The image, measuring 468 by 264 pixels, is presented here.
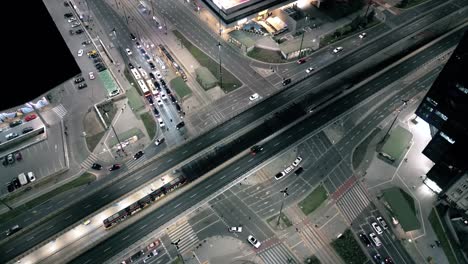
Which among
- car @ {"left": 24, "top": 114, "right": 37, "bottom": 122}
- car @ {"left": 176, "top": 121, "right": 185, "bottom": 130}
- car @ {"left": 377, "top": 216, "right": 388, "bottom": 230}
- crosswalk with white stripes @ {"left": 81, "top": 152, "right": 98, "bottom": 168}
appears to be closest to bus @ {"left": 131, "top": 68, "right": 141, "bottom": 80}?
car @ {"left": 176, "top": 121, "right": 185, "bottom": 130}

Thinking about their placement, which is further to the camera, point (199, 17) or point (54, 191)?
point (199, 17)

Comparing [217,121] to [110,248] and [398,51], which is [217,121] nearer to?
[110,248]

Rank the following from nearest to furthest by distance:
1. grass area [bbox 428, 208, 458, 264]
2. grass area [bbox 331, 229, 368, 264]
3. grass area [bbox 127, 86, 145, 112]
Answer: grass area [bbox 331, 229, 368, 264] < grass area [bbox 428, 208, 458, 264] < grass area [bbox 127, 86, 145, 112]

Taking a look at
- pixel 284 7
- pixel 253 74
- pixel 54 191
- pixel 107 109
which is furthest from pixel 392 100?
pixel 54 191

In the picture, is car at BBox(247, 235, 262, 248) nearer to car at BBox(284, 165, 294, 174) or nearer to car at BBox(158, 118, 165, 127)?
car at BBox(284, 165, 294, 174)

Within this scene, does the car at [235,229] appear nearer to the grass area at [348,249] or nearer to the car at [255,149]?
the car at [255,149]

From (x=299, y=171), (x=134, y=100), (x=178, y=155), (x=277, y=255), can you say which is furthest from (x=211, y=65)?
(x=277, y=255)

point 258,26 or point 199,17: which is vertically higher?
point 199,17
